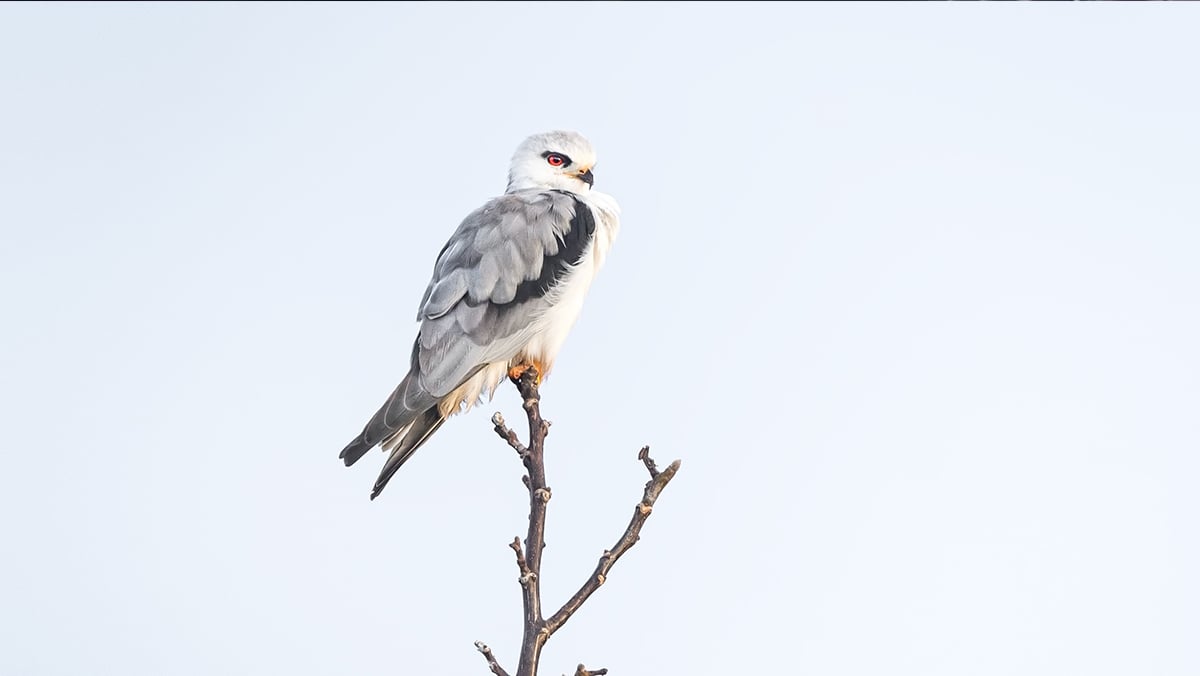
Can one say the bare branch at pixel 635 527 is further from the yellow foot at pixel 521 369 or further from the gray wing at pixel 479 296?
the yellow foot at pixel 521 369

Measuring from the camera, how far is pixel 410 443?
163 inches

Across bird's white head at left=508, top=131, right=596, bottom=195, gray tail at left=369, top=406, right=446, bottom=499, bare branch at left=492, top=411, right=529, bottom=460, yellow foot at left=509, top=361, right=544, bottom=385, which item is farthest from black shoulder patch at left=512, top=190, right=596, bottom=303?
bare branch at left=492, top=411, right=529, bottom=460

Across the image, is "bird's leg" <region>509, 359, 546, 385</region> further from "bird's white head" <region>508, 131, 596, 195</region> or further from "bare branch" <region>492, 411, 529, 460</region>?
"bare branch" <region>492, 411, 529, 460</region>

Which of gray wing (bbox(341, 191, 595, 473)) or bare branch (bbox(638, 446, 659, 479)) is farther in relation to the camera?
gray wing (bbox(341, 191, 595, 473))

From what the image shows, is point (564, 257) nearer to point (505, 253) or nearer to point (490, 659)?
point (505, 253)

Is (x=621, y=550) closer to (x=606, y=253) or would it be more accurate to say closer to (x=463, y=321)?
(x=463, y=321)

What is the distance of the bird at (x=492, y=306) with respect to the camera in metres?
4.09

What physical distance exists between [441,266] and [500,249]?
0.27 meters

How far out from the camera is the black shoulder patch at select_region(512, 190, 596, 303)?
172 inches

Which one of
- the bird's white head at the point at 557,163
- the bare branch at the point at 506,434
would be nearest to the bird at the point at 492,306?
the bird's white head at the point at 557,163

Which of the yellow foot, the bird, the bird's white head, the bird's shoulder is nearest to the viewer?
the bird

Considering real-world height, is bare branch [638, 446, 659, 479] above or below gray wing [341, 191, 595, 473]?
below

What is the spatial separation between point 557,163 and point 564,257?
75 centimetres

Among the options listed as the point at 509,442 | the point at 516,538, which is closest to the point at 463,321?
the point at 509,442
